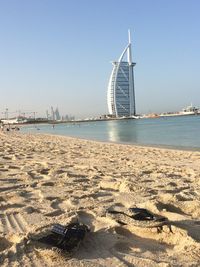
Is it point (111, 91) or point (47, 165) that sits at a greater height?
point (111, 91)

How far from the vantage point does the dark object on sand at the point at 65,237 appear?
2.85 meters

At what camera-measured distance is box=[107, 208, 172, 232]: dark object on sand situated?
3.30 metres

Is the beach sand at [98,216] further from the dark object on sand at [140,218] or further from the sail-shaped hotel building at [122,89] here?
the sail-shaped hotel building at [122,89]

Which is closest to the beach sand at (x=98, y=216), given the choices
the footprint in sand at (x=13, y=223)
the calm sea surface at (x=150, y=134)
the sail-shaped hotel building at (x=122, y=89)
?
the footprint in sand at (x=13, y=223)

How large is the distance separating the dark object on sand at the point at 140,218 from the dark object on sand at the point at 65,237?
0.54m

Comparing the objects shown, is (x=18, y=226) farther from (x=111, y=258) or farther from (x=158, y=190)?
(x=158, y=190)

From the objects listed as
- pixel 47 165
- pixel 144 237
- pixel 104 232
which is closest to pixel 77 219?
pixel 104 232

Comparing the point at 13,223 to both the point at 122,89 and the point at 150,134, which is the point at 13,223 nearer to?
the point at 150,134

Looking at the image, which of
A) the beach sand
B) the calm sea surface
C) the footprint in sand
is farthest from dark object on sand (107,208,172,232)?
the calm sea surface

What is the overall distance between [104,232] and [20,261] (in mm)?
877

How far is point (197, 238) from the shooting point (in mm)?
3051

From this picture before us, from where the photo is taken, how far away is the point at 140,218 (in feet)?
11.5

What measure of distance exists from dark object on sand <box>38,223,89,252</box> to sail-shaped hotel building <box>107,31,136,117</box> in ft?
498

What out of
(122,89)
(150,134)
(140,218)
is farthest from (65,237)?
(122,89)
